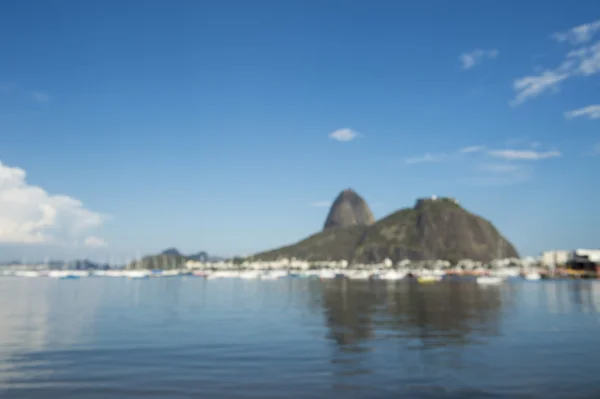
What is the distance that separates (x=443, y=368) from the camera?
1126 inches

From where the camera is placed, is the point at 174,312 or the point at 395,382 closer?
the point at 395,382

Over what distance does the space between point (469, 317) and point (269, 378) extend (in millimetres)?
37119

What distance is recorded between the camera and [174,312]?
66.5 metres

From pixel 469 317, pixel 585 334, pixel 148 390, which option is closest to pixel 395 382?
Result: pixel 148 390

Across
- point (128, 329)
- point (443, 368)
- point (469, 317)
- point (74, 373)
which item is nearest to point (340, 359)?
point (443, 368)

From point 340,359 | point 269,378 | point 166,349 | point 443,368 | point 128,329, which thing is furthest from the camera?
point 128,329

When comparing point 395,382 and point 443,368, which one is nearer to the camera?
point 395,382

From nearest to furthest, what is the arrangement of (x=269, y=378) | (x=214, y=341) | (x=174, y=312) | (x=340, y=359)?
(x=269, y=378), (x=340, y=359), (x=214, y=341), (x=174, y=312)

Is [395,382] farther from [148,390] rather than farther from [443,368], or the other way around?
[148,390]

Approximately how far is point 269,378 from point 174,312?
141ft

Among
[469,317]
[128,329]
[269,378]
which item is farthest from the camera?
[469,317]

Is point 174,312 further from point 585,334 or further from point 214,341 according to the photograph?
point 585,334

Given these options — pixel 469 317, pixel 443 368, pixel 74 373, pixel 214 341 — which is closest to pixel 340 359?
pixel 443 368

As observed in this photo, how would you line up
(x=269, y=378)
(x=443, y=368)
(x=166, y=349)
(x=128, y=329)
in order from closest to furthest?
(x=269, y=378) → (x=443, y=368) → (x=166, y=349) → (x=128, y=329)
